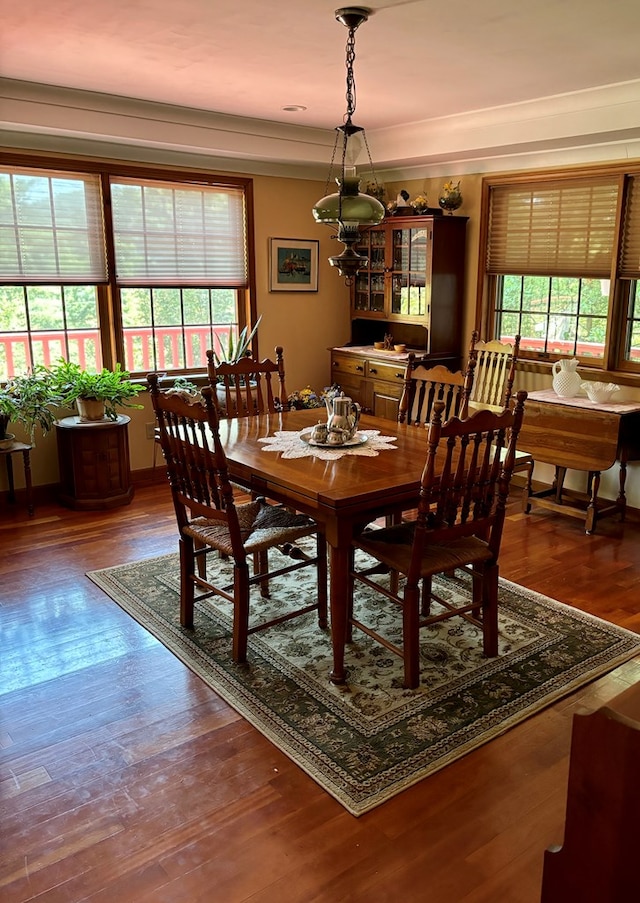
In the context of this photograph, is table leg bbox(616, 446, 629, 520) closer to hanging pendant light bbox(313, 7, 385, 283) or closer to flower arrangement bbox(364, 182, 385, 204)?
hanging pendant light bbox(313, 7, 385, 283)

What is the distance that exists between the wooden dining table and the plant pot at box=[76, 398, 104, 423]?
1.89 m

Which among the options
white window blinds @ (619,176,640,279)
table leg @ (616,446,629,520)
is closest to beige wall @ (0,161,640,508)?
table leg @ (616,446,629,520)

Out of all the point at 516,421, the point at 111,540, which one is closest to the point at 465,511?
the point at 516,421

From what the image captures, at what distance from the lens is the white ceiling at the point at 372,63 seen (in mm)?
2893

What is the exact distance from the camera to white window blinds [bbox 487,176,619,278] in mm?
4664

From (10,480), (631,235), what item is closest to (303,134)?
(631,235)

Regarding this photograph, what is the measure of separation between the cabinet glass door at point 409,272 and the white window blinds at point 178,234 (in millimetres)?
1202

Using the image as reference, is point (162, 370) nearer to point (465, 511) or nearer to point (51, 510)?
point (51, 510)

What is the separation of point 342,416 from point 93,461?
2.22 m

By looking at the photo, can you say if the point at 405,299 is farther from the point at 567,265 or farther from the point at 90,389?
the point at 90,389

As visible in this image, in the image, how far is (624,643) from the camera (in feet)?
10.3

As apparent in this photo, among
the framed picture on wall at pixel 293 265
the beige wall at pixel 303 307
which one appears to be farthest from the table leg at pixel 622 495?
the framed picture on wall at pixel 293 265

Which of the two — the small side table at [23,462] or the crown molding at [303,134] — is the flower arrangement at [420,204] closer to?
the crown molding at [303,134]

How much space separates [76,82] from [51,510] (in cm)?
262
